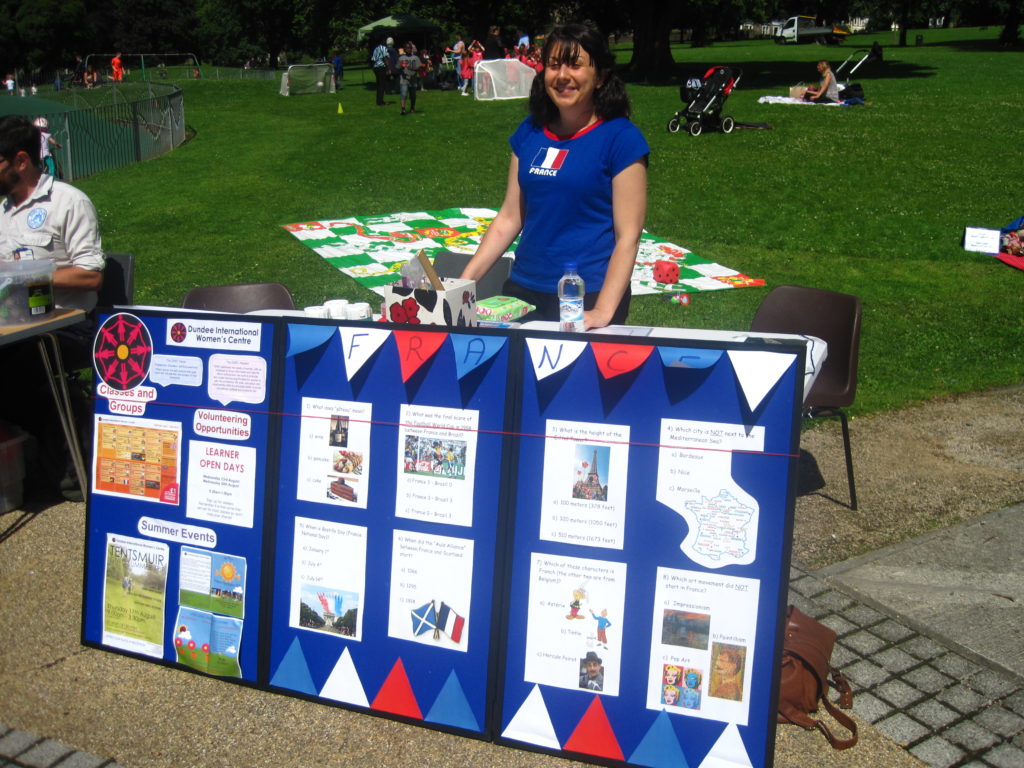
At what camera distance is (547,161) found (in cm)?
355

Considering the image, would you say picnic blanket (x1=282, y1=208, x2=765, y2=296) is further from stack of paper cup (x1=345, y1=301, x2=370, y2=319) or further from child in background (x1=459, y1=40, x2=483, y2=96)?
child in background (x1=459, y1=40, x2=483, y2=96)

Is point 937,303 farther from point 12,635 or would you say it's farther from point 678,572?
point 12,635

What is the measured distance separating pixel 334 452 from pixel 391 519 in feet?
0.96

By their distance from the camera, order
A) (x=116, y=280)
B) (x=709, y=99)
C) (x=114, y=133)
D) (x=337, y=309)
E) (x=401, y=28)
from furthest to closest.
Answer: (x=401, y=28), (x=114, y=133), (x=709, y=99), (x=116, y=280), (x=337, y=309)

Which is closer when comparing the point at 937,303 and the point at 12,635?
the point at 12,635

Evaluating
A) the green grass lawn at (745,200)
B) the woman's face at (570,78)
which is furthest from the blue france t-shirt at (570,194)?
the green grass lawn at (745,200)

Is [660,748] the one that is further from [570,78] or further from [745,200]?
[745,200]

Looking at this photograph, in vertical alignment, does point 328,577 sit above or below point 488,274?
below

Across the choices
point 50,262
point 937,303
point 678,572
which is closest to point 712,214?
point 937,303

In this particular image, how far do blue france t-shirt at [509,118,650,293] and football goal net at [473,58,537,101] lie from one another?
898 inches

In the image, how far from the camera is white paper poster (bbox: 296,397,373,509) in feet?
9.72

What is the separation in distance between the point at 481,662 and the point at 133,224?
10932 mm

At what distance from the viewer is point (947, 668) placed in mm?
3396

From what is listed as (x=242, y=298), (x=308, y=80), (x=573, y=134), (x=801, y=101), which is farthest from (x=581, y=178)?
(x=308, y=80)
